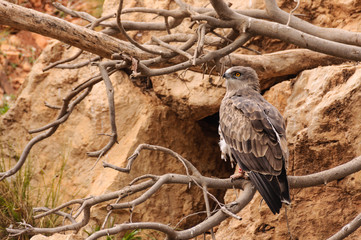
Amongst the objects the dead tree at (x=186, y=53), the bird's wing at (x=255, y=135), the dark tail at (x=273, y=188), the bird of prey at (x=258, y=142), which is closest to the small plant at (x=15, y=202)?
the dead tree at (x=186, y=53)

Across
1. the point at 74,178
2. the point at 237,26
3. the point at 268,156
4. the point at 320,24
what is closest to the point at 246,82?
the point at 237,26

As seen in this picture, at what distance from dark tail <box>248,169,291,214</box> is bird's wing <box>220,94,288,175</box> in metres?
0.06

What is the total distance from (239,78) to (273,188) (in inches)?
66.9

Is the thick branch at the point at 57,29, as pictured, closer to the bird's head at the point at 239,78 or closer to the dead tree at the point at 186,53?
the dead tree at the point at 186,53

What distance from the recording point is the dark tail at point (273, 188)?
15.3ft

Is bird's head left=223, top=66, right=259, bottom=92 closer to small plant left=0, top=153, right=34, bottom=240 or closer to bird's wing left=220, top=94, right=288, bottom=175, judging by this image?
bird's wing left=220, top=94, right=288, bottom=175

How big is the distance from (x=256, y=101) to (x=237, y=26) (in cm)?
83

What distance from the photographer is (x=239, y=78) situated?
605 centimetres

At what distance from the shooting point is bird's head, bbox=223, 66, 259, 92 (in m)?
6.04

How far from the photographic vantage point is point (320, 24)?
24.9 ft

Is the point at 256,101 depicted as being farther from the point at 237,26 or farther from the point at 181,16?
the point at 181,16

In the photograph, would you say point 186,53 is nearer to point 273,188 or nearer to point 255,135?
point 255,135

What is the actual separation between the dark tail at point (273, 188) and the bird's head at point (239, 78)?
1449 millimetres

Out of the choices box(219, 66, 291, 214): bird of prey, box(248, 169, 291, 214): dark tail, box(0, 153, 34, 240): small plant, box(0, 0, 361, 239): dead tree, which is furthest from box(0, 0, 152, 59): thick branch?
box(0, 153, 34, 240): small plant
